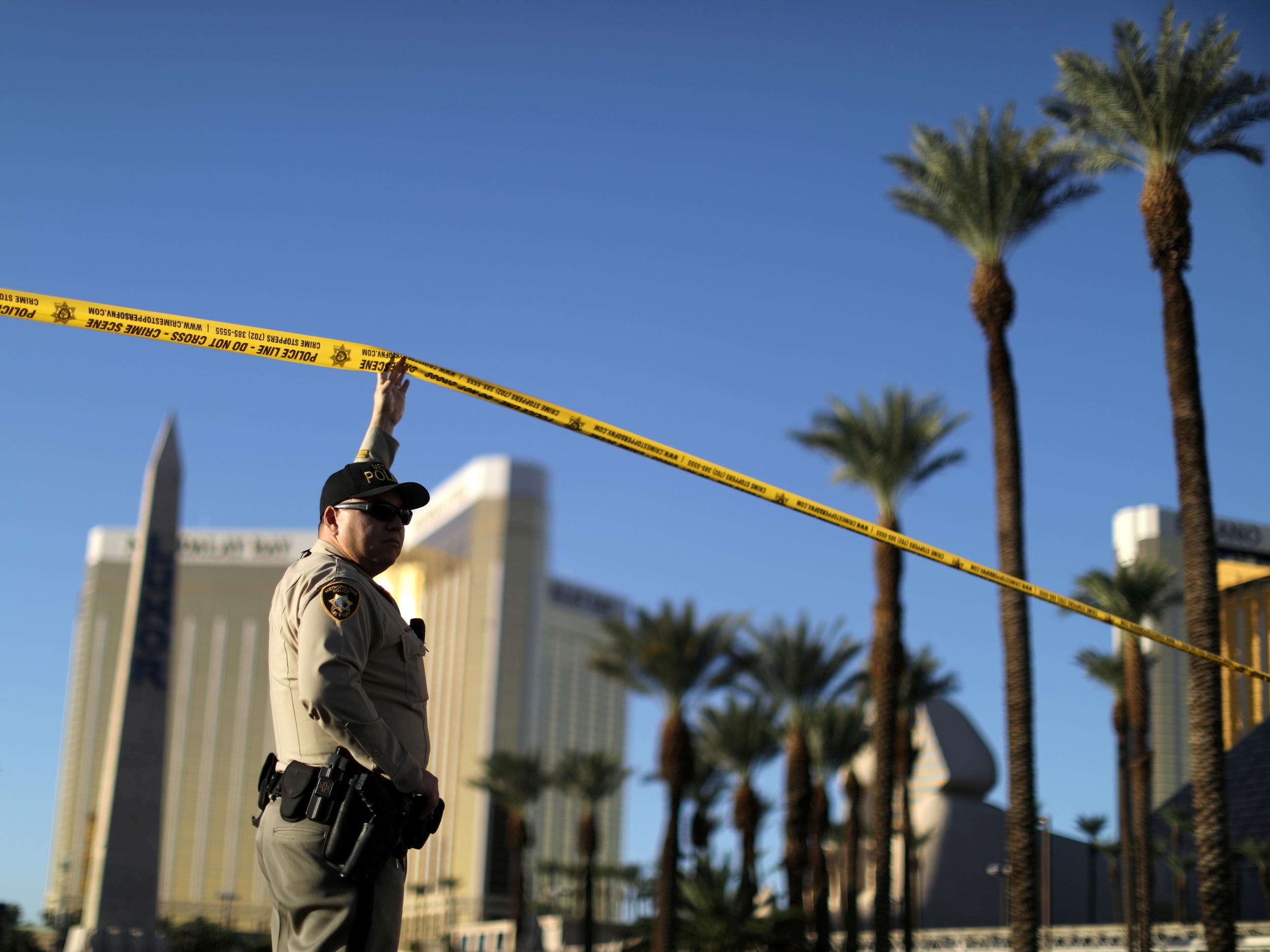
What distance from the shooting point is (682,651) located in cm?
4212

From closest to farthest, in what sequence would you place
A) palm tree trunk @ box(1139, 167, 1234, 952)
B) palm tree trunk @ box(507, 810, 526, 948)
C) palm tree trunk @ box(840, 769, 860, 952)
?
palm tree trunk @ box(1139, 167, 1234, 952), palm tree trunk @ box(840, 769, 860, 952), palm tree trunk @ box(507, 810, 526, 948)

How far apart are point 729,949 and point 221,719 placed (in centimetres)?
13758

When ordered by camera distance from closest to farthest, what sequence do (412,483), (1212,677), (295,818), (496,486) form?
(295,818), (412,483), (1212,677), (496,486)

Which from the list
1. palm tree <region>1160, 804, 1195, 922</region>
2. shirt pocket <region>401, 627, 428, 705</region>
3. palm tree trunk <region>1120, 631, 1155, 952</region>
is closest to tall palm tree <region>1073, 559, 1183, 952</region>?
palm tree trunk <region>1120, 631, 1155, 952</region>

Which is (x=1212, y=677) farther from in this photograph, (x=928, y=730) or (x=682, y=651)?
(x=928, y=730)

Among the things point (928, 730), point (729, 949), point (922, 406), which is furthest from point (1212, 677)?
point (928, 730)

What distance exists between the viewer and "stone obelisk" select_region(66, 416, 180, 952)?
3666 cm

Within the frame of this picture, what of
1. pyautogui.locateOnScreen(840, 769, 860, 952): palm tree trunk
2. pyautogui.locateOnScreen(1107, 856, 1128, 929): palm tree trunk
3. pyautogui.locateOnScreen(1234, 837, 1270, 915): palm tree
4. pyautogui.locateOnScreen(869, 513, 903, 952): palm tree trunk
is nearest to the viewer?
pyautogui.locateOnScreen(869, 513, 903, 952): palm tree trunk

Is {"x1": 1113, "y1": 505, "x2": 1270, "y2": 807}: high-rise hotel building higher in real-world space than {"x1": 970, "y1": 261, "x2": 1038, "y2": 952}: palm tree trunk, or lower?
higher

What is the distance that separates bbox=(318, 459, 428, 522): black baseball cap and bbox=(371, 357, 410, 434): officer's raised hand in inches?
30.1

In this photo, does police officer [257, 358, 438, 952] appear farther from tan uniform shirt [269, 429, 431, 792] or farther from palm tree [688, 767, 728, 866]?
palm tree [688, 767, 728, 866]

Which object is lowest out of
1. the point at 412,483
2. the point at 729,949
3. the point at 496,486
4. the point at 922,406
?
the point at 729,949

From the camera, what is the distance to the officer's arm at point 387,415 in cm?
495

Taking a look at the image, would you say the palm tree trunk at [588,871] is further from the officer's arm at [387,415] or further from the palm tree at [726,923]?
the officer's arm at [387,415]
